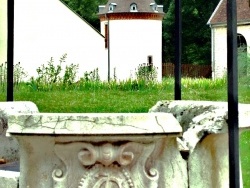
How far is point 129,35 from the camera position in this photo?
38125 mm

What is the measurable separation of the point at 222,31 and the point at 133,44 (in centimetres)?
495

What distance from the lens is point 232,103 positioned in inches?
121

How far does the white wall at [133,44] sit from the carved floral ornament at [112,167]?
3416cm

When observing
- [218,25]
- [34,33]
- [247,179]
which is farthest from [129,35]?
[247,179]

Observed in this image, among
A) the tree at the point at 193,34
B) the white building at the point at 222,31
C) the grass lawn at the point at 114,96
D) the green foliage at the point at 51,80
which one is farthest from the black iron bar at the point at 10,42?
the tree at the point at 193,34

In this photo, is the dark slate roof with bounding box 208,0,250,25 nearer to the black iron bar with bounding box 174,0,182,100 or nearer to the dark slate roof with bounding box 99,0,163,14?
the dark slate roof with bounding box 99,0,163,14

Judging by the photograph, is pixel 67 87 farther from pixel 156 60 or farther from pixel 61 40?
pixel 156 60

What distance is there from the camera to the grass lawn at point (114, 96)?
1417cm

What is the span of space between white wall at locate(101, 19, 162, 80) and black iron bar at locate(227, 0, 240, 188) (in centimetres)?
3390

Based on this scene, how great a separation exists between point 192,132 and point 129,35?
115 feet

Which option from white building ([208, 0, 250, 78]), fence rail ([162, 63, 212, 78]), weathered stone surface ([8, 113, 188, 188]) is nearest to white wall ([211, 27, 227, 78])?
white building ([208, 0, 250, 78])

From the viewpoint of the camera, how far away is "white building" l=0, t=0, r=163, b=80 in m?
28.6

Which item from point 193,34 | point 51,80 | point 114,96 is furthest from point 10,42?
point 193,34

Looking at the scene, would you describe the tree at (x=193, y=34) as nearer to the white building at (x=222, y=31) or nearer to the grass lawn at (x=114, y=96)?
the white building at (x=222, y=31)
